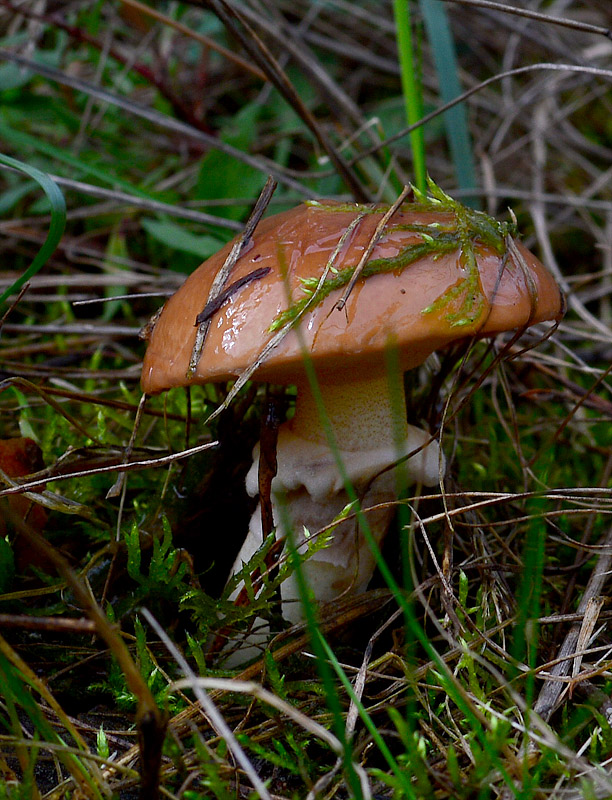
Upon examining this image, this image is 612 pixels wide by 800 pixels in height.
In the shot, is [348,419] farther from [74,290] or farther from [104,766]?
[74,290]

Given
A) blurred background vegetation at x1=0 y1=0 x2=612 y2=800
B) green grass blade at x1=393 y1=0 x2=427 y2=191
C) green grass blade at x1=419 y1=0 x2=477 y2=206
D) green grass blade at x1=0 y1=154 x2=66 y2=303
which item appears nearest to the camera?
blurred background vegetation at x1=0 y1=0 x2=612 y2=800

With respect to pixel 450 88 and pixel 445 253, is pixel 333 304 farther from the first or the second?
pixel 450 88

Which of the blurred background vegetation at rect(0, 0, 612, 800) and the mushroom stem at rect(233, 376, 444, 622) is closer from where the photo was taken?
the blurred background vegetation at rect(0, 0, 612, 800)

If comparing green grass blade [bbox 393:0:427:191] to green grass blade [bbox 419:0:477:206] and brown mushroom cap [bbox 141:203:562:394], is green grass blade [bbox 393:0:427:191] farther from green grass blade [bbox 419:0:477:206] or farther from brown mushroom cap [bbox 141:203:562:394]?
brown mushroom cap [bbox 141:203:562:394]

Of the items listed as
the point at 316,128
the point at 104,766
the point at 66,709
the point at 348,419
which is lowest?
the point at 66,709

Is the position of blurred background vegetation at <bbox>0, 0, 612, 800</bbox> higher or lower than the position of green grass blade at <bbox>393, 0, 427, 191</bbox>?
lower

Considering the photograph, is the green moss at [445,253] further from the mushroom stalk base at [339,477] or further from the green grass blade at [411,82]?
the green grass blade at [411,82]

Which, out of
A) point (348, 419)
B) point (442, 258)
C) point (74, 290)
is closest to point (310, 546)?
point (348, 419)

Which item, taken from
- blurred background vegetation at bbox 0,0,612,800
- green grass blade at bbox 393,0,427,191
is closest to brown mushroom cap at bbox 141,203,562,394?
blurred background vegetation at bbox 0,0,612,800
